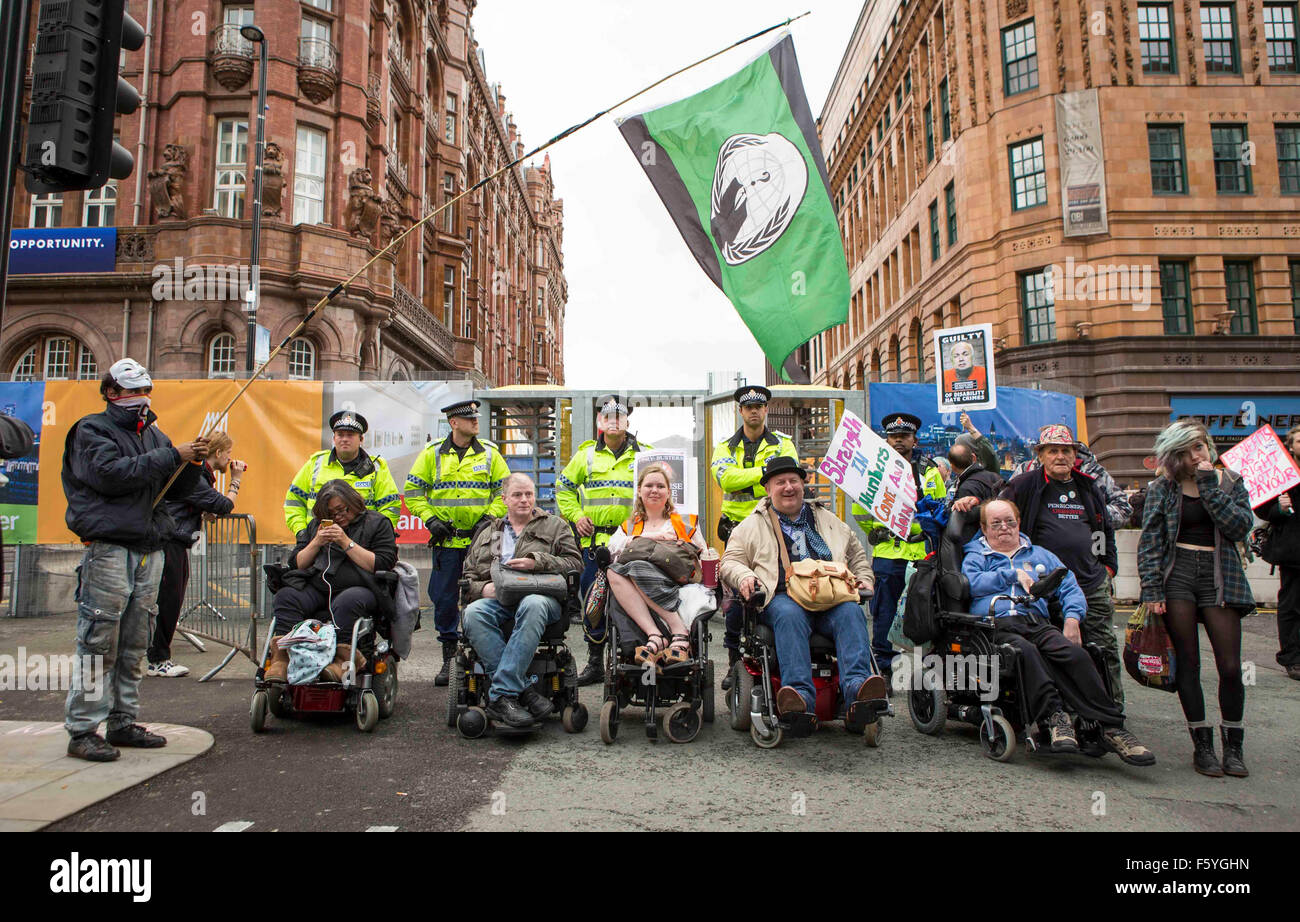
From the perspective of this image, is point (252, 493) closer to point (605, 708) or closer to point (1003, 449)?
→ point (605, 708)

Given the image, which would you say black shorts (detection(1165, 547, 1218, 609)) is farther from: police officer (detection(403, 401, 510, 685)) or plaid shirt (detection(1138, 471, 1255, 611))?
police officer (detection(403, 401, 510, 685))

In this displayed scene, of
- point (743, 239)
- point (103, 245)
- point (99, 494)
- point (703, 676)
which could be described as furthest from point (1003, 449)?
point (103, 245)

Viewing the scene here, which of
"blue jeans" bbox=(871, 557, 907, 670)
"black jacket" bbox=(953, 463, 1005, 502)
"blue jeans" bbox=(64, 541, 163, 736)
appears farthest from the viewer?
"blue jeans" bbox=(871, 557, 907, 670)

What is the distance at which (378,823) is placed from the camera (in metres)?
3.45

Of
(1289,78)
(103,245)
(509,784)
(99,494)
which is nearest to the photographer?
(509,784)

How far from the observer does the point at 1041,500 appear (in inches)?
211

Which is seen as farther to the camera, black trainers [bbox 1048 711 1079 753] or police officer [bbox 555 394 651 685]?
police officer [bbox 555 394 651 685]

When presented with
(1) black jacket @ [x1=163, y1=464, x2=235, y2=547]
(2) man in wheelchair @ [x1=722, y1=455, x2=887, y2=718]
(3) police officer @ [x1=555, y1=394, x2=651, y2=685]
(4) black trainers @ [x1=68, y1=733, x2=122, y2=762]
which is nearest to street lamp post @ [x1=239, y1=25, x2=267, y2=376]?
(1) black jacket @ [x1=163, y1=464, x2=235, y2=547]

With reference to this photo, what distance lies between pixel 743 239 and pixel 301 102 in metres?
22.4

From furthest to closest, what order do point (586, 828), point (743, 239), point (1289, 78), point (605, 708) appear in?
point (1289, 78) < point (743, 239) < point (605, 708) < point (586, 828)

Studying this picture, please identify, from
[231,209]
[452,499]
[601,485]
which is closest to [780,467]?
[601,485]

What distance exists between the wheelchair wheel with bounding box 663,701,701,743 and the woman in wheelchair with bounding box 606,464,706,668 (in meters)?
0.30

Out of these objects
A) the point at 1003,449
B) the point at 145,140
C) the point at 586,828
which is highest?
the point at 145,140

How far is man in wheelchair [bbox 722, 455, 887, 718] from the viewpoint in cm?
454
